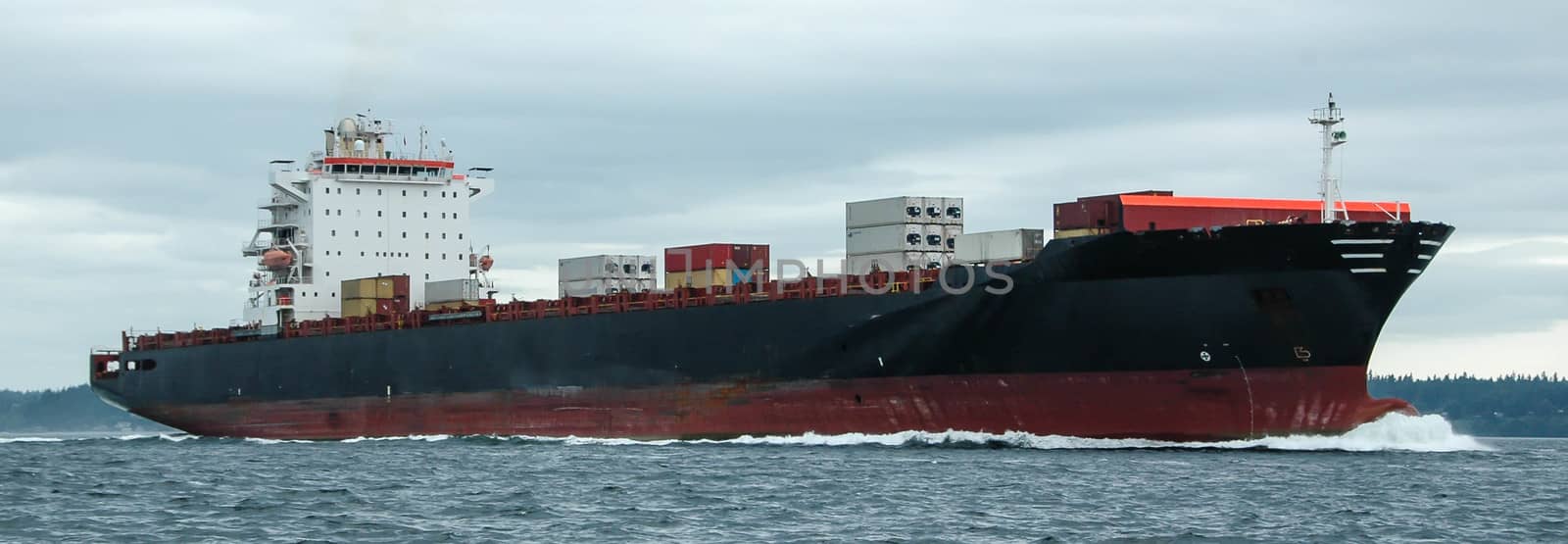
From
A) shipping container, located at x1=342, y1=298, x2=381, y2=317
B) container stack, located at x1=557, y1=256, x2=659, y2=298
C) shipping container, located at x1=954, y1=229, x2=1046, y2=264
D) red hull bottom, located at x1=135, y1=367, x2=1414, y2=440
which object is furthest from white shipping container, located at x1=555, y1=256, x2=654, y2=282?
shipping container, located at x1=954, y1=229, x2=1046, y2=264

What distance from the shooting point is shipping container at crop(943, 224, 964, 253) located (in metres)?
36.2

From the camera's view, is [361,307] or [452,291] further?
[361,307]

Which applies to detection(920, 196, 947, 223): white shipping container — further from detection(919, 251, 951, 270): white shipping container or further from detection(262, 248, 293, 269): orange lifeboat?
detection(262, 248, 293, 269): orange lifeboat

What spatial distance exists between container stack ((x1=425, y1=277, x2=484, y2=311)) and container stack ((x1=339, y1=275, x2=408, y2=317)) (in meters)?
0.75

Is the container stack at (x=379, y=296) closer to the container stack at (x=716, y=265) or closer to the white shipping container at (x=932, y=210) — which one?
the container stack at (x=716, y=265)

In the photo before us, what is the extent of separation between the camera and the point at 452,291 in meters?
46.4

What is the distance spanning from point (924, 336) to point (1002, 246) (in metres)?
2.27

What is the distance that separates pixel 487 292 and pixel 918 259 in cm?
1925

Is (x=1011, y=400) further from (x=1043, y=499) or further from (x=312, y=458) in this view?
(x=312, y=458)

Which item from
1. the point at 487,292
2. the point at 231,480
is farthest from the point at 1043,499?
the point at 487,292

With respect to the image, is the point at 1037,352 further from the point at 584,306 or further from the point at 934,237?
the point at 584,306

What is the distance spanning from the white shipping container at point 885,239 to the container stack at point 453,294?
12185 mm

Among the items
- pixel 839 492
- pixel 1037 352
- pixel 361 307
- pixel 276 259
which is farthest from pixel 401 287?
pixel 839 492

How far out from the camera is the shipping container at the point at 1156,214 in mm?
32344
